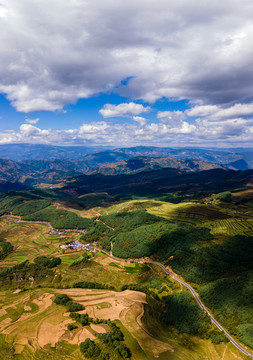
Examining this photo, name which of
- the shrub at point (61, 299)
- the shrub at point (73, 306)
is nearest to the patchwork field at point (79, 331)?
the shrub at point (61, 299)

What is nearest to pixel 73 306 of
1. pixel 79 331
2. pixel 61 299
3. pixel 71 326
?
pixel 61 299

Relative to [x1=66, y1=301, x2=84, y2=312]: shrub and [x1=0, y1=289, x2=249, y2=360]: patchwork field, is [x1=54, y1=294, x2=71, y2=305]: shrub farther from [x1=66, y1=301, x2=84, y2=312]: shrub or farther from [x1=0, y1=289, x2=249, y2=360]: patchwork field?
[x1=66, y1=301, x2=84, y2=312]: shrub

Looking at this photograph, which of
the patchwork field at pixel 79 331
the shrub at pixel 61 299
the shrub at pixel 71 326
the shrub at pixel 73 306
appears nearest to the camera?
the patchwork field at pixel 79 331

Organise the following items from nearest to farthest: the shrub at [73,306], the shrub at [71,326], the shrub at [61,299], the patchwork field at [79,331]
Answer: the patchwork field at [79,331] → the shrub at [71,326] → the shrub at [73,306] → the shrub at [61,299]

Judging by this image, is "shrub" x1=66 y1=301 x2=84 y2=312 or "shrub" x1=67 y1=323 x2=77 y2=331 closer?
"shrub" x1=67 y1=323 x2=77 y2=331

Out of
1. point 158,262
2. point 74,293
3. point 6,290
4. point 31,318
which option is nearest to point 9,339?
point 31,318

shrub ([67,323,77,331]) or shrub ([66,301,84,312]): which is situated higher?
shrub ([67,323,77,331])

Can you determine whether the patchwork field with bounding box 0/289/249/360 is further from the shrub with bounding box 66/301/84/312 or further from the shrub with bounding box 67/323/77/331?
the shrub with bounding box 66/301/84/312

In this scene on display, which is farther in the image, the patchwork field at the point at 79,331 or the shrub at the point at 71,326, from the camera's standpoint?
the shrub at the point at 71,326

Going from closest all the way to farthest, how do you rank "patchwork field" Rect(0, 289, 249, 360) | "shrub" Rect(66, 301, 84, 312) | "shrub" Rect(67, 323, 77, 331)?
"patchwork field" Rect(0, 289, 249, 360) → "shrub" Rect(67, 323, 77, 331) → "shrub" Rect(66, 301, 84, 312)

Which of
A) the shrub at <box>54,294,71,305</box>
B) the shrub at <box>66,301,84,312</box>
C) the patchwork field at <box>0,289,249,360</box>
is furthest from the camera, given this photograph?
the shrub at <box>54,294,71,305</box>

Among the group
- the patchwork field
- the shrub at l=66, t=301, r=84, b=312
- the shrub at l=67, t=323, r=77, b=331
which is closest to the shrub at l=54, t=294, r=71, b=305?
the patchwork field

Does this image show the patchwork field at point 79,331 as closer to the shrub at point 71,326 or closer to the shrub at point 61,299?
the shrub at point 71,326
